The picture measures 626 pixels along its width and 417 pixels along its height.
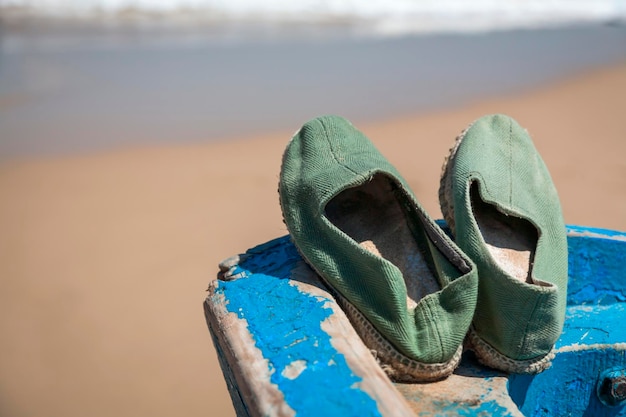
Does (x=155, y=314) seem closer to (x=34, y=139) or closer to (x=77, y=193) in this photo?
(x=77, y=193)

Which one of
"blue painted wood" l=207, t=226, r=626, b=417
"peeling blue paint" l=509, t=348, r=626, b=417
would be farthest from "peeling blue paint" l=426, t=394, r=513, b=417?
"peeling blue paint" l=509, t=348, r=626, b=417

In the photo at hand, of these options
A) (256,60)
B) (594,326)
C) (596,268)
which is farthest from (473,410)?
(256,60)

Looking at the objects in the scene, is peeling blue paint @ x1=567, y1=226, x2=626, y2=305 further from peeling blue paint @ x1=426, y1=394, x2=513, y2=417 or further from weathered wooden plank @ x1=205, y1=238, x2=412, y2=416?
weathered wooden plank @ x1=205, y1=238, x2=412, y2=416

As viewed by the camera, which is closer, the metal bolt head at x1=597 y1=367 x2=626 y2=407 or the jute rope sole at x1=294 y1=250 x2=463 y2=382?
the jute rope sole at x1=294 y1=250 x2=463 y2=382

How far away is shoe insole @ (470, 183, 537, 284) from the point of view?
5.32 ft

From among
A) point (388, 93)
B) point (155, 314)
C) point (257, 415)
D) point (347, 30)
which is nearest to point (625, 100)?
point (388, 93)

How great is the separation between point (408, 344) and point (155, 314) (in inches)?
75.1

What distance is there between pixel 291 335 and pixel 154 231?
7.99 feet

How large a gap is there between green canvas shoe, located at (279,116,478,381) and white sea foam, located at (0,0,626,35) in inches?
231

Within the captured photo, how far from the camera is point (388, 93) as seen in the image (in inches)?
207

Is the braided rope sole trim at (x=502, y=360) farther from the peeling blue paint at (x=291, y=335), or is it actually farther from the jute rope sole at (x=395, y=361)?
the peeling blue paint at (x=291, y=335)

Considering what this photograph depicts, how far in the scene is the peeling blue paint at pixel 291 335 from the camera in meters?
1.15

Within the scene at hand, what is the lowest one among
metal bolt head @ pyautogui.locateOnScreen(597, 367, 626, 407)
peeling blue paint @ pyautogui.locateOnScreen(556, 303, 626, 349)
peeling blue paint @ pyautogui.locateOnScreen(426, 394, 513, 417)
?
metal bolt head @ pyautogui.locateOnScreen(597, 367, 626, 407)

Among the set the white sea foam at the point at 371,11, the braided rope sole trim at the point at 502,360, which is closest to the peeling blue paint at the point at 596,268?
the braided rope sole trim at the point at 502,360
